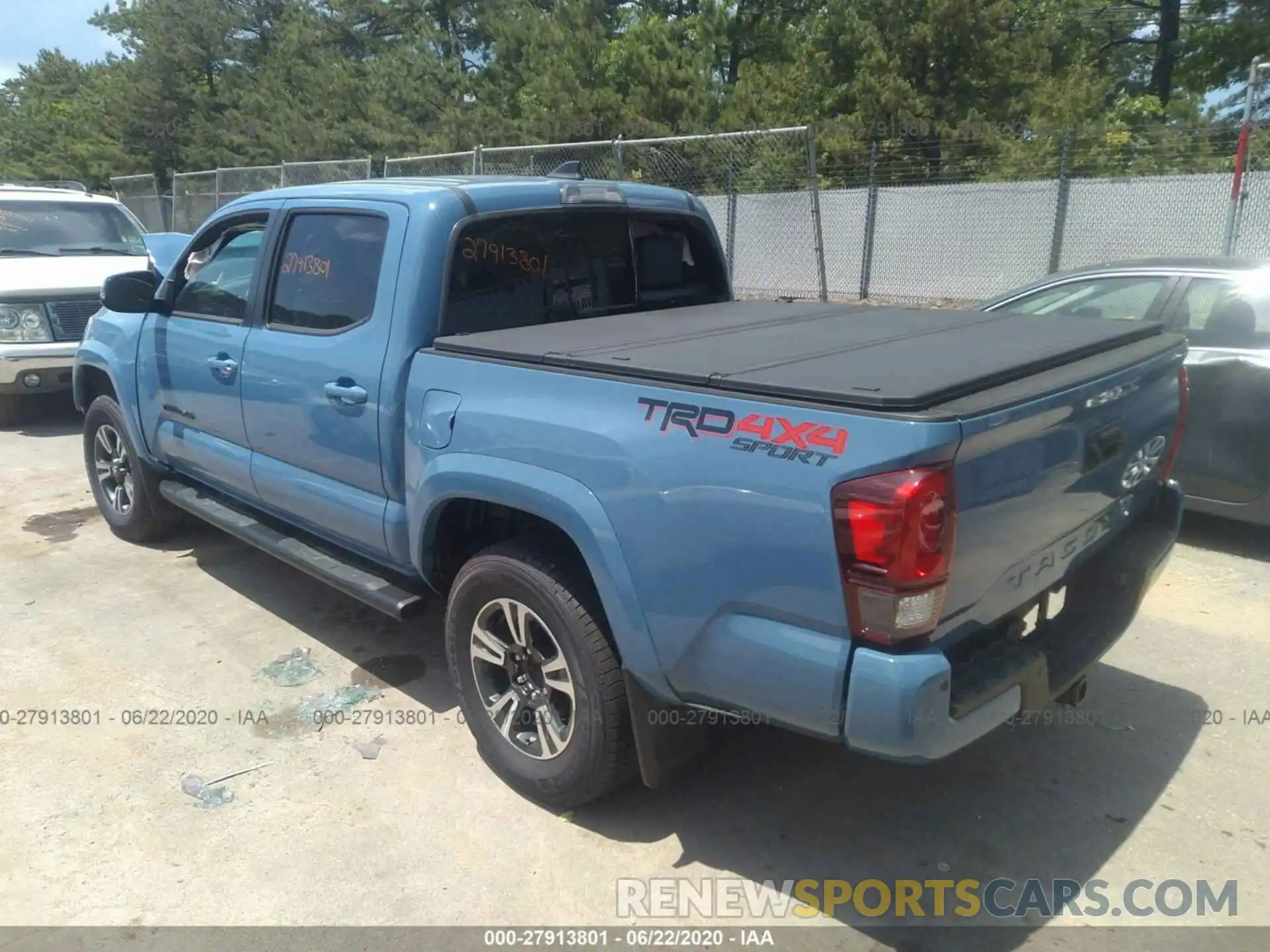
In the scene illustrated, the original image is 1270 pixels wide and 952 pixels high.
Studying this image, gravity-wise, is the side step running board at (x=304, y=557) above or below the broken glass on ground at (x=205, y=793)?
above

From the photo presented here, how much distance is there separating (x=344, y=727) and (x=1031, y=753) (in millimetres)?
2559

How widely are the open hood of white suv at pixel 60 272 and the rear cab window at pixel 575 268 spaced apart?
18.6ft

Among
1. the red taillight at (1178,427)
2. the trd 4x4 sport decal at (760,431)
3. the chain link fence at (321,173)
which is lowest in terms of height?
the red taillight at (1178,427)

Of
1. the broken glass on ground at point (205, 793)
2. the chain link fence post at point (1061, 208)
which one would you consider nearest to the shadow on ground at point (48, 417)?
the broken glass on ground at point (205, 793)

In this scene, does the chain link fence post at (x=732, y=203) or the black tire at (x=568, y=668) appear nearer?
the black tire at (x=568, y=668)

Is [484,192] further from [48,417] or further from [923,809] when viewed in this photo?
[48,417]

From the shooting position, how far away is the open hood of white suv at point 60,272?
8070 mm

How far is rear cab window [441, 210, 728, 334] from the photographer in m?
3.64

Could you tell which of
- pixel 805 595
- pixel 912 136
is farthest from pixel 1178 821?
pixel 912 136

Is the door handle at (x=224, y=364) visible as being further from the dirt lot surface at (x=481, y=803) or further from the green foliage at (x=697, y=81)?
the green foliage at (x=697, y=81)

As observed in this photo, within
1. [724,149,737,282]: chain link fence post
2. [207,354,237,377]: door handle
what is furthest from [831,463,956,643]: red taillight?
[724,149,737,282]: chain link fence post

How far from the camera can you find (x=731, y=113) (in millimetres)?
20156

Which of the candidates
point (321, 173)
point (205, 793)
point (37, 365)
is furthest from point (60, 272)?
point (321, 173)

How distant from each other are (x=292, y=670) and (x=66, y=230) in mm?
7030
